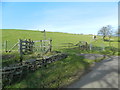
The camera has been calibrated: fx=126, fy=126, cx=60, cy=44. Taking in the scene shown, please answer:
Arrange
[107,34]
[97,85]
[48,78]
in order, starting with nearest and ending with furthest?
[97,85] < [48,78] < [107,34]

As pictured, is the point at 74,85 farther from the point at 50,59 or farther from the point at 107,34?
the point at 107,34

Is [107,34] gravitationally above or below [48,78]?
above

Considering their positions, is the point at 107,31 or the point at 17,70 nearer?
the point at 17,70

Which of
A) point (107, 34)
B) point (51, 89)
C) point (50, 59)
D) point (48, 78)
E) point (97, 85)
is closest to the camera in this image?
point (51, 89)

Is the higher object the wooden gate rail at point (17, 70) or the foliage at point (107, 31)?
the foliage at point (107, 31)

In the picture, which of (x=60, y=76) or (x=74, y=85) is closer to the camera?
(x=74, y=85)

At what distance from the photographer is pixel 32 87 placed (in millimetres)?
5523

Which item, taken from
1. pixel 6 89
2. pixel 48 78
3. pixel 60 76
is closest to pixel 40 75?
pixel 48 78

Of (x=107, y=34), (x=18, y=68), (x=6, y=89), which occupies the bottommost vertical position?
(x=6, y=89)

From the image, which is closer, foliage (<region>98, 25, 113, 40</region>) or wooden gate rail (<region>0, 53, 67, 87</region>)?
wooden gate rail (<region>0, 53, 67, 87</region>)

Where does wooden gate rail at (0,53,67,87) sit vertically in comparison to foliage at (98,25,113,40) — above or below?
below

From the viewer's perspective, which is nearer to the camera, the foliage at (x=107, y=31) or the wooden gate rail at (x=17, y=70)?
the wooden gate rail at (x=17, y=70)

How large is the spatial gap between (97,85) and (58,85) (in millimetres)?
1815

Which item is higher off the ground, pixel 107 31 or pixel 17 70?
pixel 107 31
